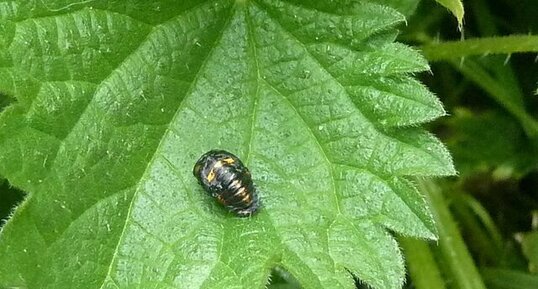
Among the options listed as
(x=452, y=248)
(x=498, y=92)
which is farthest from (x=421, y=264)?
(x=498, y=92)

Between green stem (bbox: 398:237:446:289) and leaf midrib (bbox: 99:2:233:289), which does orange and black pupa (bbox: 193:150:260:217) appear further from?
green stem (bbox: 398:237:446:289)

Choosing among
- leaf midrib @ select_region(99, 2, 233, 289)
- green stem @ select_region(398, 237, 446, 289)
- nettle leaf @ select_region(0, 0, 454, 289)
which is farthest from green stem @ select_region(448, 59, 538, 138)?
leaf midrib @ select_region(99, 2, 233, 289)

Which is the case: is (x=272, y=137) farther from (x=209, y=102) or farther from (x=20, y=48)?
(x=20, y=48)

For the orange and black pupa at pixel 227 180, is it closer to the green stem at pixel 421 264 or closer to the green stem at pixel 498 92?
the green stem at pixel 421 264

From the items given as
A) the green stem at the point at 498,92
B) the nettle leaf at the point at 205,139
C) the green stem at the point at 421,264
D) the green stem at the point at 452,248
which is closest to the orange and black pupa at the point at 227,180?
the nettle leaf at the point at 205,139

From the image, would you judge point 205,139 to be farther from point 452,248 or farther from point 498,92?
point 498,92

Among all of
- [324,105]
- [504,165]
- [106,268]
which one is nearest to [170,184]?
Answer: [106,268]
